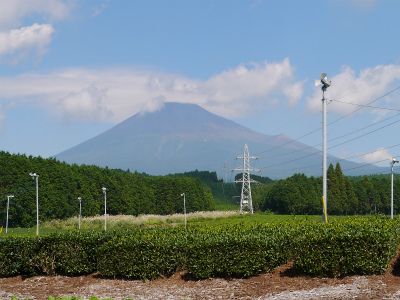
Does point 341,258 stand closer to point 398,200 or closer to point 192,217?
point 192,217

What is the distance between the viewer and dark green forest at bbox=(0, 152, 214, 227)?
282ft

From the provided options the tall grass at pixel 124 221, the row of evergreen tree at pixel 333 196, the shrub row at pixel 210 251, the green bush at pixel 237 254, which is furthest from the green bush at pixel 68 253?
the row of evergreen tree at pixel 333 196

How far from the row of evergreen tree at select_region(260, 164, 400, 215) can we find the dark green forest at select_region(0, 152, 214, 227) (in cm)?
1712

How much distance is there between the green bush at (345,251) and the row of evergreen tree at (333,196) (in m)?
100

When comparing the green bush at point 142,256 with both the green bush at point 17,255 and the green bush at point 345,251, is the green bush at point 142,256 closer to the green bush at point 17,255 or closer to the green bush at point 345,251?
the green bush at point 17,255

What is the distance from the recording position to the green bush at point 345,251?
17438mm

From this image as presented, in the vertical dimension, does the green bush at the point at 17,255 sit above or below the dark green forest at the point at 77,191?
below

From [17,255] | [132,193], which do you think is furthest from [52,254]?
[132,193]

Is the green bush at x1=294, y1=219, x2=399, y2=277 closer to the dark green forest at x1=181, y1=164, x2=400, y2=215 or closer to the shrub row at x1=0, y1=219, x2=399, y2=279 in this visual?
the shrub row at x1=0, y1=219, x2=399, y2=279

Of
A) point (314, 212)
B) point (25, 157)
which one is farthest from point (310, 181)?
point (25, 157)

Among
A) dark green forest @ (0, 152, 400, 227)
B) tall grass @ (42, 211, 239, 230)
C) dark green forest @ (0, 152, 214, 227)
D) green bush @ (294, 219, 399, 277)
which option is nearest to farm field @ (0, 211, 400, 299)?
green bush @ (294, 219, 399, 277)

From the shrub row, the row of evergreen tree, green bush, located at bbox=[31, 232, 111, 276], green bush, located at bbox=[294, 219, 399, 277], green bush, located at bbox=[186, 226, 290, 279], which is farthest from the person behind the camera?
the row of evergreen tree

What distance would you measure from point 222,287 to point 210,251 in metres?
1.24

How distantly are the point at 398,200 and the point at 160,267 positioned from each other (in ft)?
397
